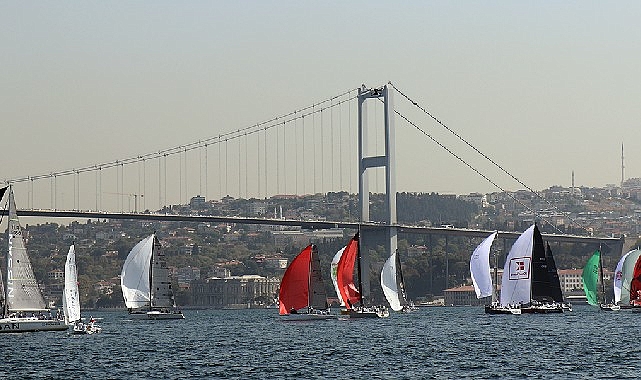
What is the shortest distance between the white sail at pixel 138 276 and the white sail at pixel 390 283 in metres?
9.42

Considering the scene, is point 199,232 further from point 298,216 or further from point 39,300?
point 39,300

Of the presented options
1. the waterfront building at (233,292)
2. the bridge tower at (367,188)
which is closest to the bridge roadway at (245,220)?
the bridge tower at (367,188)

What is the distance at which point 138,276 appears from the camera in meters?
Answer: 55.5

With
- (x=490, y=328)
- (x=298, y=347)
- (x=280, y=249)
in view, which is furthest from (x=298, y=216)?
(x=298, y=347)

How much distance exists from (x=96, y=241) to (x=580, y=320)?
330 feet

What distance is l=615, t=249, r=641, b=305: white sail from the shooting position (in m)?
62.8

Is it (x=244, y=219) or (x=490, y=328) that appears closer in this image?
(x=490, y=328)

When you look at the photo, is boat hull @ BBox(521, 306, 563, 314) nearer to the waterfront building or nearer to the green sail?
the green sail

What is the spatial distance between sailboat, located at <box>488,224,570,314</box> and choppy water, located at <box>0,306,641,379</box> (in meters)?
3.80

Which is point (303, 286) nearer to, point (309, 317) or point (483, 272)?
point (309, 317)

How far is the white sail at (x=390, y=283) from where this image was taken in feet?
197

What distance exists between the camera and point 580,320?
54.3 meters

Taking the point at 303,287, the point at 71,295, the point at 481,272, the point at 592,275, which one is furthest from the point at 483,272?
→ the point at 71,295

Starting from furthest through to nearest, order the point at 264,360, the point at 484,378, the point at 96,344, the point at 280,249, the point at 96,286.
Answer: the point at 280,249 < the point at 96,286 < the point at 96,344 < the point at 264,360 < the point at 484,378
